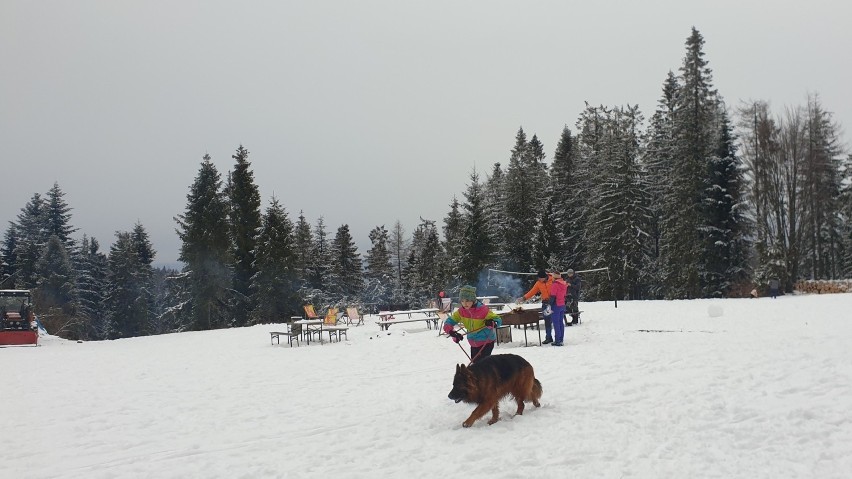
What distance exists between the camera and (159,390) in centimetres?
959

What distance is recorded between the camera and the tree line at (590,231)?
32500mm

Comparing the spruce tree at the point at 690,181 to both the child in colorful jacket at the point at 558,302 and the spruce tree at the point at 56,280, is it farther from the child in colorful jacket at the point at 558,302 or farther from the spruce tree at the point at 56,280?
the spruce tree at the point at 56,280

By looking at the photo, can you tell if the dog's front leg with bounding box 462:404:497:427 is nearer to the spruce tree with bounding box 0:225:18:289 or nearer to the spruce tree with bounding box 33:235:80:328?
Result: the spruce tree with bounding box 33:235:80:328

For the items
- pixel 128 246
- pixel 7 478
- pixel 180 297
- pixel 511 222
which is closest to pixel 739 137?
pixel 511 222

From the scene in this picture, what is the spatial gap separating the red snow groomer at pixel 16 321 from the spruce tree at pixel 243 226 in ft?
58.2

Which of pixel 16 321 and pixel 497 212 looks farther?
pixel 497 212

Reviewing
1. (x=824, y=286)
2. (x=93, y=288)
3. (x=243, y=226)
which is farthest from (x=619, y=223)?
(x=93, y=288)

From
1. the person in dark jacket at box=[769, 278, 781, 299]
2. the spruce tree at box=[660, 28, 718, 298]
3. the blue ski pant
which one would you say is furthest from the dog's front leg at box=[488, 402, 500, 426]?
the spruce tree at box=[660, 28, 718, 298]

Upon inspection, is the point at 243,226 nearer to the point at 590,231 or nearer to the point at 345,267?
the point at 345,267

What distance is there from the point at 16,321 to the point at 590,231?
113ft

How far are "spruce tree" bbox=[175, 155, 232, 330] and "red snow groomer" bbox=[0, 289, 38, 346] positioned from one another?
1575 centimetres

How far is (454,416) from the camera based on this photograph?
21.4 ft

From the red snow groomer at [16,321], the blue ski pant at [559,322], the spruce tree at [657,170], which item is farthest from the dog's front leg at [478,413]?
the spruce tree at [657,170]

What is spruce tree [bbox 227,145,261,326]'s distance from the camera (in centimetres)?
3962
